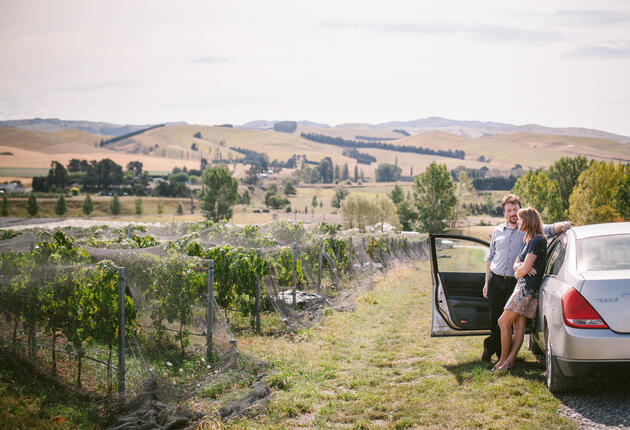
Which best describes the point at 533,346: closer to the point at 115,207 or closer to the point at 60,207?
the point at 115,207

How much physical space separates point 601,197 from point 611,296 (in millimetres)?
49527

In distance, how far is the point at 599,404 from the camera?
5.10 metres

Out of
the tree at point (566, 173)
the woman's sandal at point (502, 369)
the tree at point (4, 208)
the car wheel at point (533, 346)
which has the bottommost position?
the tree at point (4, 208)

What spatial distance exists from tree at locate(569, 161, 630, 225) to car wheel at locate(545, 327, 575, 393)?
155ft

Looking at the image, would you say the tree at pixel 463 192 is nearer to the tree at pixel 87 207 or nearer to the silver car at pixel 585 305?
the tree at pixel 87 207

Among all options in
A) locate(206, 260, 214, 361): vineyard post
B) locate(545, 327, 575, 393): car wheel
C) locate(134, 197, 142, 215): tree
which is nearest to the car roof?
locate(545, 327, 575, 393): car wheel

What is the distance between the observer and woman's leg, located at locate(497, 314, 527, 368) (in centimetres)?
635

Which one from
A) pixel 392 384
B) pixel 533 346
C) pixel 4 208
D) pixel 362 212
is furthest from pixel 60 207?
pixel 533 346

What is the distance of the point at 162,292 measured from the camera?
7.42 meters

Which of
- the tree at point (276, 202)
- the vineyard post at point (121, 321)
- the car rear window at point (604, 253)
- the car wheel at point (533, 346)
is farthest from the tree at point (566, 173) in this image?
the vineyard post at point (121, 321)

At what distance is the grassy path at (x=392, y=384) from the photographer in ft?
17.7

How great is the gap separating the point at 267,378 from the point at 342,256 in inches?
430

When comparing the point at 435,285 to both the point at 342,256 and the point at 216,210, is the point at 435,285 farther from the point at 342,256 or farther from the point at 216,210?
the point at 216,210

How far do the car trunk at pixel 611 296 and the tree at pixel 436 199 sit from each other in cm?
8513
